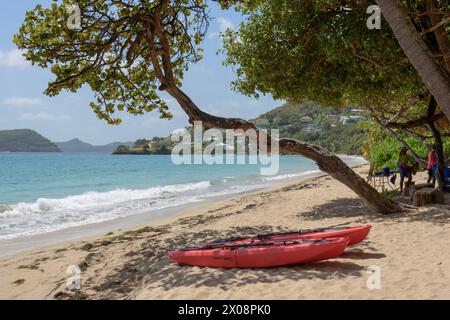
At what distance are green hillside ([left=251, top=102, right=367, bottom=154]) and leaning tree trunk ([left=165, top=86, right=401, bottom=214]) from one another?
86.6 m

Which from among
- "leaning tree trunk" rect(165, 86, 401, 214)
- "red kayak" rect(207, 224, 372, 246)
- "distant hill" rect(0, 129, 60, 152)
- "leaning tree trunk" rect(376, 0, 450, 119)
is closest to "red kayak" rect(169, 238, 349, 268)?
"red kayak" rect(207, 224, 372, 246)

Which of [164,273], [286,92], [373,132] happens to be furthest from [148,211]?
[373,132]

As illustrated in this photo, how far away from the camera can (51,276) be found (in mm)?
8445

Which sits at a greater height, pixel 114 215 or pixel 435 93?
pixel 435 93

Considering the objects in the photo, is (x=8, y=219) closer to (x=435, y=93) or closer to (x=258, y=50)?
(x=258, y=50)

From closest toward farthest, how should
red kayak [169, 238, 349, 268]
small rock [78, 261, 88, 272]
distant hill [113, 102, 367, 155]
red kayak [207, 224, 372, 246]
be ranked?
1. red kayak [169, 238, 349, 268]
2. red kayak [207, 224, 372, 246]
3. small rock [78, 261, 88, 272]
4. distant hill [113, 102, 367, 155]

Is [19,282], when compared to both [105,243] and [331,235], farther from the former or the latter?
[331,235]

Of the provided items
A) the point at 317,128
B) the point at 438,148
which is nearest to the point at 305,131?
the point at 317,128

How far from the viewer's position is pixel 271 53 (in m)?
11.9

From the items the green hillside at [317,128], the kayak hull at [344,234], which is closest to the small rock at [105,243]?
the kayak hull at [344,234]

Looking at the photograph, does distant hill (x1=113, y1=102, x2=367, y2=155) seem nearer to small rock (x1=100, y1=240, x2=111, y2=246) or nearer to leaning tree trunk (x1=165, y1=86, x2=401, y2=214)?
leaning tree trunk (x1=165, y1=86, x2=401, y2=214)

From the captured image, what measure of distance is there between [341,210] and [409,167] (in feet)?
10.00

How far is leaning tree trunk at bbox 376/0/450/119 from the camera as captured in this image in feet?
20.1

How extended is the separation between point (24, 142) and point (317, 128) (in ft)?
430
